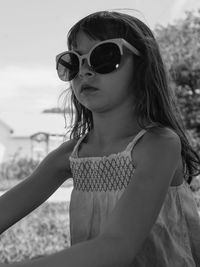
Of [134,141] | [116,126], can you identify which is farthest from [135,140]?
[116,126]

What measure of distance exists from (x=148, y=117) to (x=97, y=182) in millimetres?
217

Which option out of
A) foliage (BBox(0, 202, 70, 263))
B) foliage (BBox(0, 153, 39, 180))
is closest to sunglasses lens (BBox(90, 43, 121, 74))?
foliage (BBox(0, 202, 70, 263))

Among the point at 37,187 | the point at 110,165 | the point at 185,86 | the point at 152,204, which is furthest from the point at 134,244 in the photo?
the point at 185,86

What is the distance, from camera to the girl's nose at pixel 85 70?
50.1 inches

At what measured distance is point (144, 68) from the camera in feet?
4.44

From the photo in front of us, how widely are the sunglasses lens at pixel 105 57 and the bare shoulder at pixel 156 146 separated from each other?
0.19 m

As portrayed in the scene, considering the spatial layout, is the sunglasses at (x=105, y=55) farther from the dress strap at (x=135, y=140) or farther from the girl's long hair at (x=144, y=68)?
the dress strap at (x=135, y=140)

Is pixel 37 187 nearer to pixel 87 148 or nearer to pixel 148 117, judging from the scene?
pixel 87 148

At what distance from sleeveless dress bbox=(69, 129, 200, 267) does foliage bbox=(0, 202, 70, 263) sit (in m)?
2.44

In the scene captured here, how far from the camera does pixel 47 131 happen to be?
112 feet

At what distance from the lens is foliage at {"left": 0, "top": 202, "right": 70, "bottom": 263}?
433 centimetres

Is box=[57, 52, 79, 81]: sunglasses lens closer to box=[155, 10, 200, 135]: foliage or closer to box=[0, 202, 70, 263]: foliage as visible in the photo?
box=[0, 202, 70, 263]: foliage

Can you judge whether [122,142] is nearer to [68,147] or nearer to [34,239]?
[68,147]

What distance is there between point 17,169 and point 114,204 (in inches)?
699
